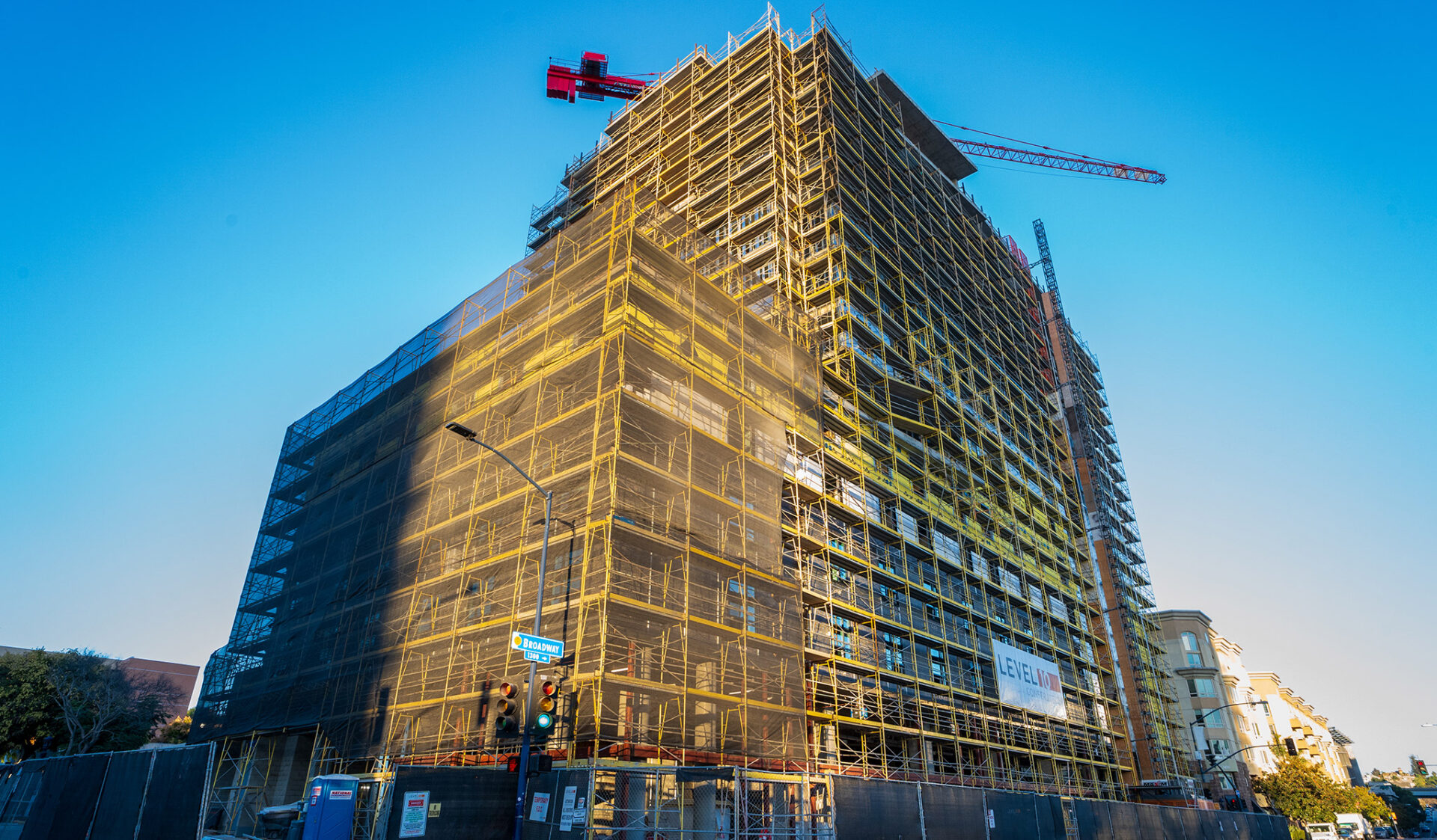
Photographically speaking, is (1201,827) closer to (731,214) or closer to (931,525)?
(931,525)

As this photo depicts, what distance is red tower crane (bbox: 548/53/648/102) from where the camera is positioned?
209 ft

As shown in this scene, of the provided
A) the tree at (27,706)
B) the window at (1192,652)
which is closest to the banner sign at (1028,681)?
the window at (1192,652)

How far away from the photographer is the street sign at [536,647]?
14945 millimetres

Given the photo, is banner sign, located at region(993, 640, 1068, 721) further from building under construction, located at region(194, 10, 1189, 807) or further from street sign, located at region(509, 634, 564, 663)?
street sign, located at region(509, 634, 564, 663)

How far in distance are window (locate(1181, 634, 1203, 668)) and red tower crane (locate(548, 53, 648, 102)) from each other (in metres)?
71.4

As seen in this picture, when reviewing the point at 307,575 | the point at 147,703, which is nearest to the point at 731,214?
the point at 307,575

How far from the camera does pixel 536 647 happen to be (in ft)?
49.6

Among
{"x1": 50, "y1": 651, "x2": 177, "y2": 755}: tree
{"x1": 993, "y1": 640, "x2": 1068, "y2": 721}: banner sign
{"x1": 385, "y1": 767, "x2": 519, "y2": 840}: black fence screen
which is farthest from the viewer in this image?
{"x1": 50, "y1": 651, "x2": 177, "y2": 755}: tree

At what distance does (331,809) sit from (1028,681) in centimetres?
3123

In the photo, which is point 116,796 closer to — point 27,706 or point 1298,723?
point 27,706

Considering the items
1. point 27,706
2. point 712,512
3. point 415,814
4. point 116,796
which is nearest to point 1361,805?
point 712,512

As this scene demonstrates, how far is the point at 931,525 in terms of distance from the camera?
35.8 meters

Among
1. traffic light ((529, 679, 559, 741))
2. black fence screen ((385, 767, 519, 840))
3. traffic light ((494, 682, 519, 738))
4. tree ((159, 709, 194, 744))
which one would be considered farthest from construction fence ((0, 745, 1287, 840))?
tree ((159, 709, 194, 744))

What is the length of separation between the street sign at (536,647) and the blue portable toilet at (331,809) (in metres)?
6.59
